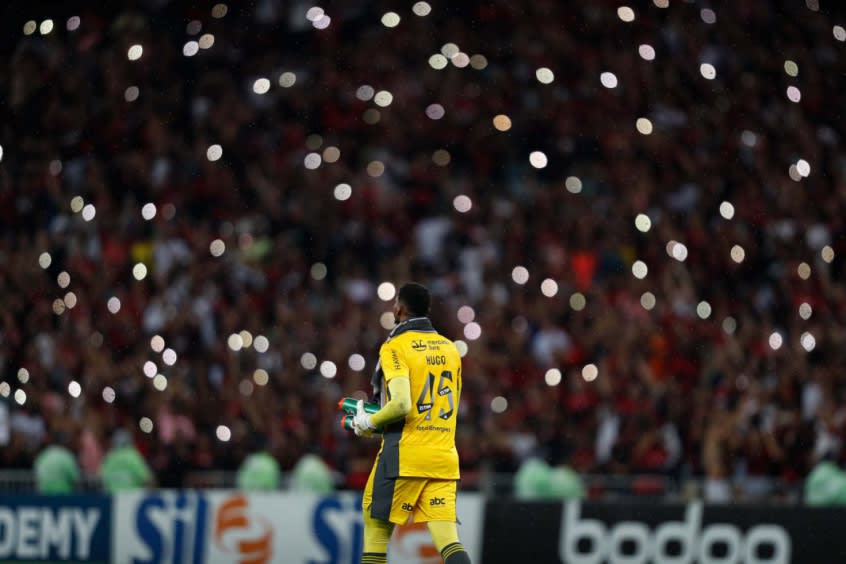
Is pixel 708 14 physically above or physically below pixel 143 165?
above

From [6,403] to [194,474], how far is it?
6.82ft

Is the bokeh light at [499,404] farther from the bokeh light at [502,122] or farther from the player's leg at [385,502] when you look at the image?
the player's leg at [385,502]

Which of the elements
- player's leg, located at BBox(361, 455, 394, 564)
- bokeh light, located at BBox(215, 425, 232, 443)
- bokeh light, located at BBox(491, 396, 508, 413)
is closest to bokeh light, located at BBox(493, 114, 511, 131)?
bokeh light, located at BBox(491, 396, 508, 413)

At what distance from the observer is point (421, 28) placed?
67.2 feet

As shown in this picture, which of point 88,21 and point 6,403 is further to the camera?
point 88,21

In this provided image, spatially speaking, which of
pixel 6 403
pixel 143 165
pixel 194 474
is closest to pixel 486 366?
pixel 194 474

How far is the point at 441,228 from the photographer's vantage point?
59.8 feet

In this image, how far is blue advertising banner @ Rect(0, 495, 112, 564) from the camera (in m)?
11.5

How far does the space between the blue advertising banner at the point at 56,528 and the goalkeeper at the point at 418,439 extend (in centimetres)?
422

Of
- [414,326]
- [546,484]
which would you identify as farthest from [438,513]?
[546,484]

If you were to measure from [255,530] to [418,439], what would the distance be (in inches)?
143

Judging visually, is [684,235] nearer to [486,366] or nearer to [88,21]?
[486,366]

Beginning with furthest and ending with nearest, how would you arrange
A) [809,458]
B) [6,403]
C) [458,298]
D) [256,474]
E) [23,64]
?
[23,64] < [458,298] < [6,403] < [809,458] < [256,474]

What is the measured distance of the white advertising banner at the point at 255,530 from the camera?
1070 centimetres
